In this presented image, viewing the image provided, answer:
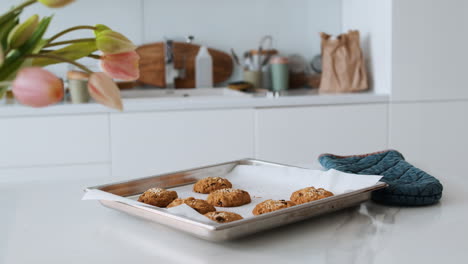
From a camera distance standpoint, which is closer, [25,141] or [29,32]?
[29,32]

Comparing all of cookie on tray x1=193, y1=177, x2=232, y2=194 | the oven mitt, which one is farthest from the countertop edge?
cookie on tray x1=193, y1=177, x2=232, y2=194

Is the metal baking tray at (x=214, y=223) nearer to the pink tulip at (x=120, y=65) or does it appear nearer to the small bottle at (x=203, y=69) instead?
the pink tulip at (x=120, y=65)

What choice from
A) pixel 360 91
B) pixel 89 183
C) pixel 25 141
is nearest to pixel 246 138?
pixel 360 91

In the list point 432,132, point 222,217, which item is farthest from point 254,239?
point 432,132

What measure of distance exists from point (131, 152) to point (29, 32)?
6.07ft

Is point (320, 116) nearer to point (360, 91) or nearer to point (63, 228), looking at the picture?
point (360, 91)

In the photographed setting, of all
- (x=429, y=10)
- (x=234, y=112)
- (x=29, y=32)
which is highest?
(x=429, y=10)

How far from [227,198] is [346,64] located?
6.31 ft

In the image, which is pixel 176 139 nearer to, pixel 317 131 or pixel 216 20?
pixel 317 131

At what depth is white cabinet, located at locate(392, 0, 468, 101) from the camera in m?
2.44

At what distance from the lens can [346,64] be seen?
2.62 meters

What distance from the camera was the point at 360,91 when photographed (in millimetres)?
2674

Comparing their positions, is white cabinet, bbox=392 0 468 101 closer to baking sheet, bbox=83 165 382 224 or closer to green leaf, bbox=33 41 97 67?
baking sheet, bbox=83 165 382 224

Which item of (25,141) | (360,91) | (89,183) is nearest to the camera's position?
(89,183)
